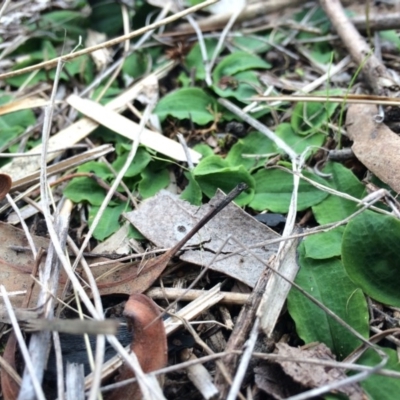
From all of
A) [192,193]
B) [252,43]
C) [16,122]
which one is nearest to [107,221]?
[192,193]

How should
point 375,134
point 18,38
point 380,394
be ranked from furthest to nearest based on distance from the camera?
point 18,38, point 375,134, point 380,394

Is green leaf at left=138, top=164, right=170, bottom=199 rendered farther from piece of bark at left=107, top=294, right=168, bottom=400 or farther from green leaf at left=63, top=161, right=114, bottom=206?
piece of bark at left=107, top=294, right=168, bottom=400

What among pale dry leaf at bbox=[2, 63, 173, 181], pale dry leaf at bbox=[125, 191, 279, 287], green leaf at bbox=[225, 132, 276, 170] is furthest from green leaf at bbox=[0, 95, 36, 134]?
green leaf at bbox=[225, 132, 276, 170]

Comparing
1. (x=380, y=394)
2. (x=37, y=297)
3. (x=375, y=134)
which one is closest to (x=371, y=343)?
(x=380, y=394)

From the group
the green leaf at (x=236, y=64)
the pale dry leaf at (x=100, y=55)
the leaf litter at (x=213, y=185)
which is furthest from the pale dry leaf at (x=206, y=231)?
the pale dry leaf at (x=100, y=55)

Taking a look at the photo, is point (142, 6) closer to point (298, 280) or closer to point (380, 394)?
point (298, 280)

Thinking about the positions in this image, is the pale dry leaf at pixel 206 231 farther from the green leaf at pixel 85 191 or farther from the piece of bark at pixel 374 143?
the piece of bark at pixel 374 143
